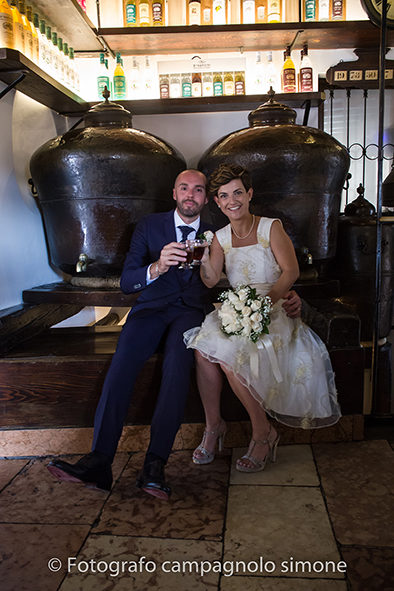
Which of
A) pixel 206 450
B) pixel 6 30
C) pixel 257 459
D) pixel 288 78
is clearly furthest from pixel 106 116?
pixel 257 459

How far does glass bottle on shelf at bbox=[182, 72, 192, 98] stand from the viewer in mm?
3646

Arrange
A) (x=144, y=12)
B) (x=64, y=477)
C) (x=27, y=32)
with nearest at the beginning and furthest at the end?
(x=64, y=477) < (x=27, y=32) < (x=144, y=12)

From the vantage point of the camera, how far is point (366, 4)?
2381 mm

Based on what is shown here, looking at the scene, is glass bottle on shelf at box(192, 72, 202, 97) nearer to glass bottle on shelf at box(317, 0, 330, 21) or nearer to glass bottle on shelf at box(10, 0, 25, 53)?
glass bottle on shelf at box(317, 0, 330, 21)

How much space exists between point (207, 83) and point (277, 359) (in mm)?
2492

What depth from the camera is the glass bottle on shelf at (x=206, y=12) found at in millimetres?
3510

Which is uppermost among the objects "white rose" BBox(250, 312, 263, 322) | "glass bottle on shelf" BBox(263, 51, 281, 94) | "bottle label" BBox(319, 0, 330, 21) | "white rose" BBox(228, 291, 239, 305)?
"bottle label" BBox(319, 0, 330, 21)

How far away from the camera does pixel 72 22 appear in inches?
123

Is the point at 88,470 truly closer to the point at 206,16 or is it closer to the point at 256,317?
the point at 256,317

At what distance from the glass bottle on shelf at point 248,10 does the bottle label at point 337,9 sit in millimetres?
540

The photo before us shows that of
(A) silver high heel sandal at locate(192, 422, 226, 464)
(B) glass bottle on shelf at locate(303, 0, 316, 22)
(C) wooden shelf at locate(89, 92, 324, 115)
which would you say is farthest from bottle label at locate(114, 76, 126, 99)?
(A) silver high heel sandal at locate(192, 422, 226, 464)

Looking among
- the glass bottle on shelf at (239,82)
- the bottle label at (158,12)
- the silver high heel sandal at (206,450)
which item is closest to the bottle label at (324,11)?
the glass bottle on shelf at (239,82)

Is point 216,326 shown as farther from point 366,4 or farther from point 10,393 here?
point 366,4

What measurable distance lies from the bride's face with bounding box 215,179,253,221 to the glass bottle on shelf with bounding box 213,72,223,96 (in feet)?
5.82
